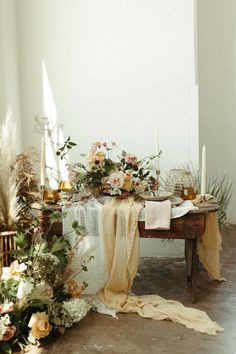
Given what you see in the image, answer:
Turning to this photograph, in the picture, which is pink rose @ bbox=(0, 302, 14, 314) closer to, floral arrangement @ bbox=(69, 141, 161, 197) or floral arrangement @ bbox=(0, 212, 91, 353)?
floral arrangement @ bbox=(0, 212, 91, 353)

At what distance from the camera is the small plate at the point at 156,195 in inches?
133

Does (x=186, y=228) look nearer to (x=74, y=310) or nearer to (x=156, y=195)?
(x=156, y=195)

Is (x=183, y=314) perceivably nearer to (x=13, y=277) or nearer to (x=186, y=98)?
(x=13, y=277)

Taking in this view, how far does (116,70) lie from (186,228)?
5.58 feet

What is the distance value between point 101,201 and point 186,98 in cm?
133

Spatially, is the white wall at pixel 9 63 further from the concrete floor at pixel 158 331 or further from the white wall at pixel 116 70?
the concrete floor at pixel 158 331

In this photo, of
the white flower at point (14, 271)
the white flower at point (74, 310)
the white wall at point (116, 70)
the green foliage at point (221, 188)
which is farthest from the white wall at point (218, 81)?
the white flower at point (14, 271)

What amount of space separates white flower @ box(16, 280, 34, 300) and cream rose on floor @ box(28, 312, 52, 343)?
0.43 feet

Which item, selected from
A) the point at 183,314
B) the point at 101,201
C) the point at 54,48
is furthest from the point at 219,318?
the point at 54,48

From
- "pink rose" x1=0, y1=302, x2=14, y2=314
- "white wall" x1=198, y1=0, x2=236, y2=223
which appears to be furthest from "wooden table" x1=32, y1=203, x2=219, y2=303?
"white wall" x1=198, y1=0, x2=236, y2=223

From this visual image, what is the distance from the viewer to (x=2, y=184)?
10.1 ft

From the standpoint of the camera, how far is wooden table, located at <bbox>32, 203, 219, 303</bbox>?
10.6ft

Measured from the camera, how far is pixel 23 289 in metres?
2.79

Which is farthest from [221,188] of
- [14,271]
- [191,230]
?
[14,271]
